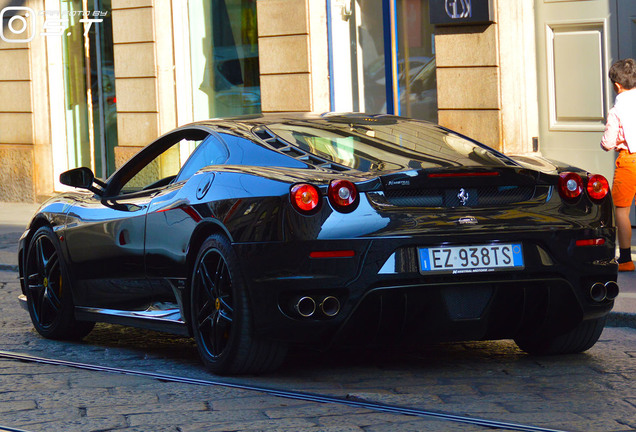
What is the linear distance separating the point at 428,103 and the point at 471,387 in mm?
8432

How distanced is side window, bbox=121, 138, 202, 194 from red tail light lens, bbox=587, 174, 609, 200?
2.04 m

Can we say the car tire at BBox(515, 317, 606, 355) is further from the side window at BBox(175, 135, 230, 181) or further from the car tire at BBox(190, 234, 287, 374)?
the side window at BBox(175, 135, 230, 181)

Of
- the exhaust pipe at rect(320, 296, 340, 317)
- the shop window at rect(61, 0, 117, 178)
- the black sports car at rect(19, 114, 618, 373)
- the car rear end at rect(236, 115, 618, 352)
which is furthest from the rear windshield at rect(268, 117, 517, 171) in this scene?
the shop window at rect(61, 0, 117, 178)

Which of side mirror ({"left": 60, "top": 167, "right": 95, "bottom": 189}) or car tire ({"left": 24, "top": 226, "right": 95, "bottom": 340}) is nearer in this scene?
side mirror ({"left": 60, "top": 167, "right": 95, "bottom": 189})

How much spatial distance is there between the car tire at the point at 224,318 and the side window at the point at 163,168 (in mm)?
868

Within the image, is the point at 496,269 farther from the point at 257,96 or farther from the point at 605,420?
the point at 257,96

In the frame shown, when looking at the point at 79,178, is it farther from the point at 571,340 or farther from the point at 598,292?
the point at 598,292

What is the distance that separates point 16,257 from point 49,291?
480cm

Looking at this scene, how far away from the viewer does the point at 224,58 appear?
641 inches

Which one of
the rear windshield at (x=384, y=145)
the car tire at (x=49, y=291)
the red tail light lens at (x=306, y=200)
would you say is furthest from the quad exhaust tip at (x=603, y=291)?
the car tire at (x=49, y=291)

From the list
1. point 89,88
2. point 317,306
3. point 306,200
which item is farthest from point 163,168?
point 89,88

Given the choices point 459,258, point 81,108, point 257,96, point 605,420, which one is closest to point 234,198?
point 459,258

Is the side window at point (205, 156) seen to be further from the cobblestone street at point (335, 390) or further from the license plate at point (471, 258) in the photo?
the license plate at point (471, 258)

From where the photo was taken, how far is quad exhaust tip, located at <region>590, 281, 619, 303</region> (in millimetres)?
5512
